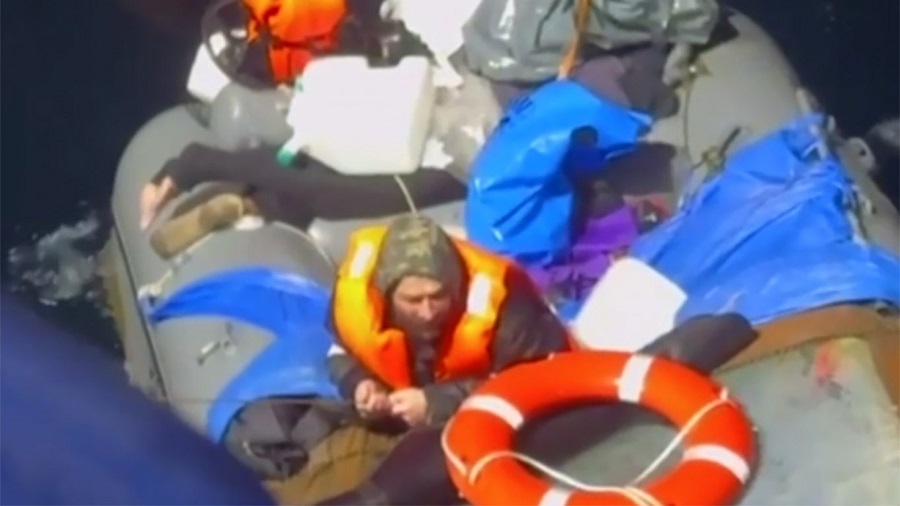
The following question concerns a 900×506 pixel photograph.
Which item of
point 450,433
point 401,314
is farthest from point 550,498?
point 401,314

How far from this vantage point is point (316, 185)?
87.7 inches

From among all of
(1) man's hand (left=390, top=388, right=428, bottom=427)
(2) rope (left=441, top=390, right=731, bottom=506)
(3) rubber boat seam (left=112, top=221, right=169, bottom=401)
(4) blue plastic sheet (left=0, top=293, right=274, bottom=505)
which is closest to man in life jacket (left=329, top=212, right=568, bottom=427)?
(1) man's hand (left=390, top=388, right=428, bottom=427)

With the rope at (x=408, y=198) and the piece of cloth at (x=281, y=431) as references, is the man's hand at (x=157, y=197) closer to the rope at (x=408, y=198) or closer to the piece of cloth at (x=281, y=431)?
the rope at (x=408, y=198)

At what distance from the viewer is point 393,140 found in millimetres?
2227

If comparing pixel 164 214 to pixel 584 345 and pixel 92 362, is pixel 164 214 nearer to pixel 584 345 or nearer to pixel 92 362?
pixel 584 345

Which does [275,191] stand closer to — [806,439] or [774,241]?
[774,241]

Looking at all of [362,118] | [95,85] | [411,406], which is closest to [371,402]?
[411,406]

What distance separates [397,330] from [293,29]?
0.57 meters

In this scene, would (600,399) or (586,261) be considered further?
(586,261)

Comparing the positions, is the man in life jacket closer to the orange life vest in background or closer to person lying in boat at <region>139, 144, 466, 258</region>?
person lying in boat at <region>139, 144, 466, 258</region>

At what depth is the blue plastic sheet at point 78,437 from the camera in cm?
95

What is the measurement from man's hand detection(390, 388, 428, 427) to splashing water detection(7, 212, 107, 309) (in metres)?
0.84

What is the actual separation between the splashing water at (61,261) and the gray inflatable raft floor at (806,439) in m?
1.03

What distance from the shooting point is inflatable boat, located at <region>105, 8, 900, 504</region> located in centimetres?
176
